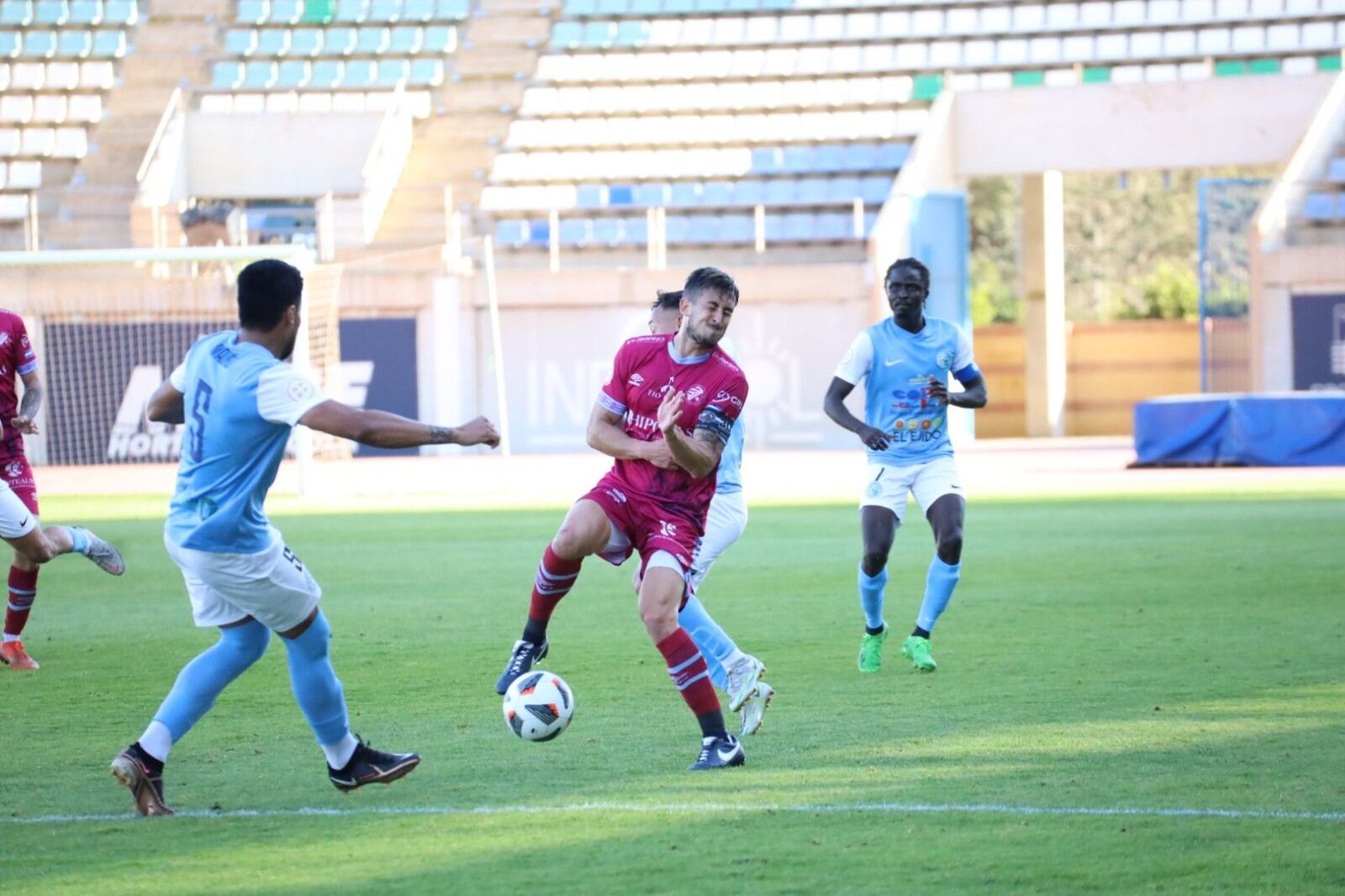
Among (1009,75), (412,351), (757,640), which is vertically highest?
(1009,75)

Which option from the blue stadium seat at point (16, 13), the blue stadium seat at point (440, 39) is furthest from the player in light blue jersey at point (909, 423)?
the blue stadium seat at point (16, 13)

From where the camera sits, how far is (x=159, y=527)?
19953 mm

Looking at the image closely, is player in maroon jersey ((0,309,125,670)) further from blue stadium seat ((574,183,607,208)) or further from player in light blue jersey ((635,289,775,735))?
blue stadium seat ((574,183,607,208))

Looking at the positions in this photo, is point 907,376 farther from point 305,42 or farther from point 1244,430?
point 305,42

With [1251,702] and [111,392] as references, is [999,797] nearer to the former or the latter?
[1251,702]

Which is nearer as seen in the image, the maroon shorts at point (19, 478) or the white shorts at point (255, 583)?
→ the white shorts at point (255, 583)

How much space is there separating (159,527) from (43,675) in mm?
10830

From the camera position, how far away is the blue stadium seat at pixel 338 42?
132 ft

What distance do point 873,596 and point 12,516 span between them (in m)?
4.43

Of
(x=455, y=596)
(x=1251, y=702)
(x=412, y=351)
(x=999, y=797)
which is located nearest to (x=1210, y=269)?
(x=412, y=351)

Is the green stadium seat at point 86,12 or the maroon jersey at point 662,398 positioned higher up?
the green stadium seat at point 86,12

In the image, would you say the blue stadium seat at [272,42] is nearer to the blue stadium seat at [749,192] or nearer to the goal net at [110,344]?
the goal net at [110,344]

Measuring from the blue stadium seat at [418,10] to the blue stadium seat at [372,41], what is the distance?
0.65 m

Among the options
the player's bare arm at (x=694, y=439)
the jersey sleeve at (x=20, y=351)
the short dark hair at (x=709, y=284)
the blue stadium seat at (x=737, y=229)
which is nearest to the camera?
the player's bare arm at (x=694, y=439)
